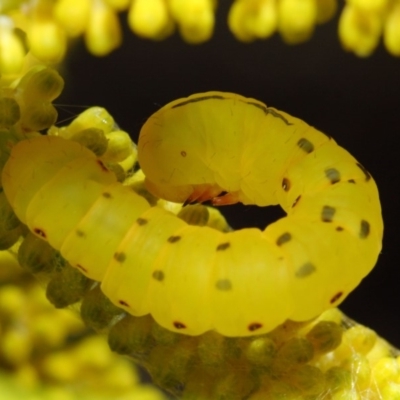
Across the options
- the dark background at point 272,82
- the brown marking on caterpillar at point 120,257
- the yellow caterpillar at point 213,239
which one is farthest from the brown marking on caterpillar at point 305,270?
the dark background at point 272,82

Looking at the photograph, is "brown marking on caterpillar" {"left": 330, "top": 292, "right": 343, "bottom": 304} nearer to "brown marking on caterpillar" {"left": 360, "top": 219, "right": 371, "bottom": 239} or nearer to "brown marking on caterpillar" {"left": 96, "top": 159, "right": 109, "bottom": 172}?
"brown marking on caterpillar" {"left": 360, "top": 219, "right": 371, "bottom": 239}

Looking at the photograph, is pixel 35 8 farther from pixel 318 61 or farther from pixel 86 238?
pixel 318 61

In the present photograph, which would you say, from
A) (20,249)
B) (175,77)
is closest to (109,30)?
(20,249)

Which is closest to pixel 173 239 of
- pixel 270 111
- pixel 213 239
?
pixel 213 239

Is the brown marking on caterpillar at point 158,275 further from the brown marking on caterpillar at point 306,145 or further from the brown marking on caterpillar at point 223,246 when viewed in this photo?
the brown marking on caterpillar at point 306,145

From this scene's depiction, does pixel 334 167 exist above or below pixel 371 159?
above

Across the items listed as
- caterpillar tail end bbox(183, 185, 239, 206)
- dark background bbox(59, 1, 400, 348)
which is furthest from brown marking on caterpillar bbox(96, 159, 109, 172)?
dark background bbox(59, 1, 400, 348)
